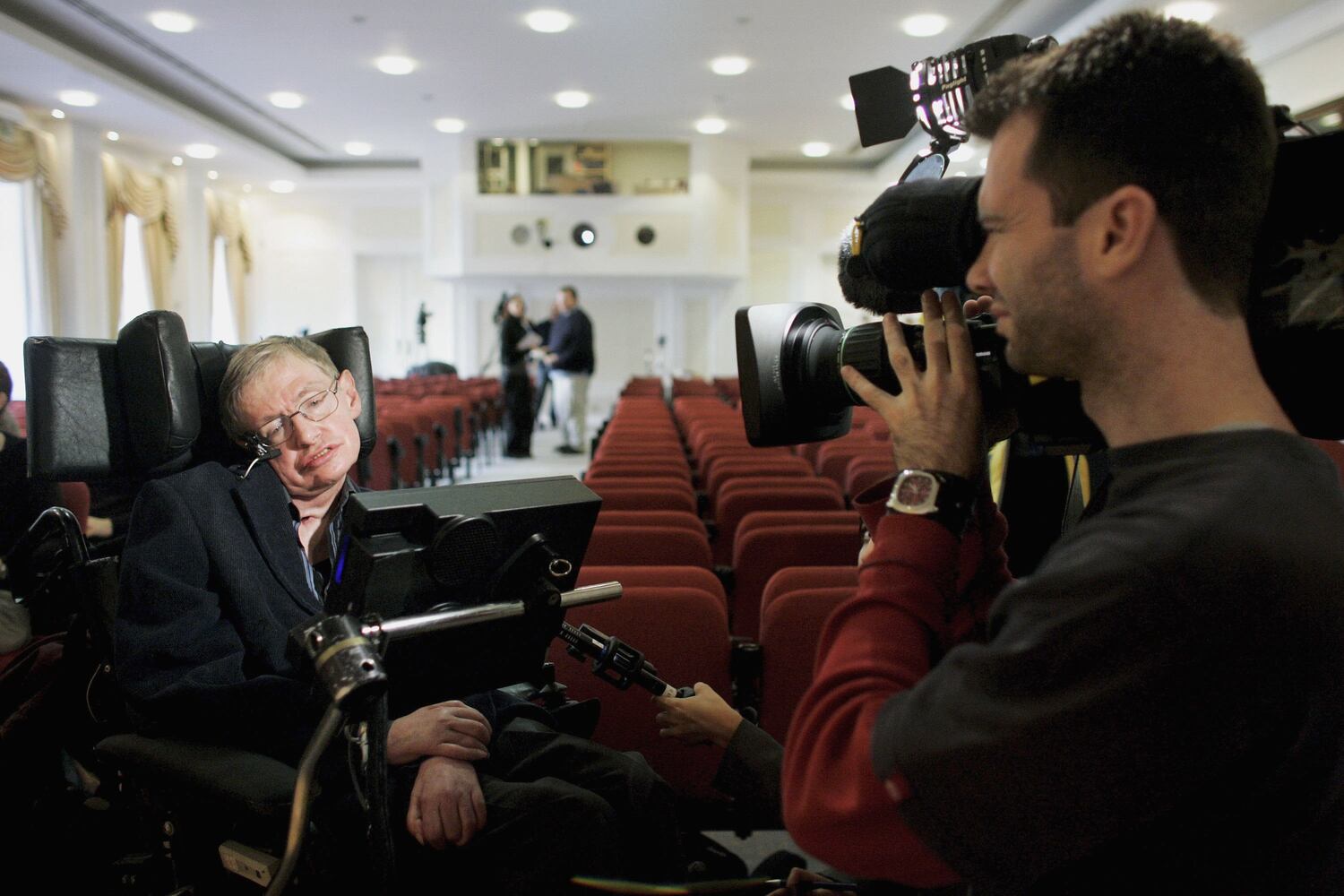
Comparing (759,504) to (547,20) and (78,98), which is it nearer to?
(547,20)

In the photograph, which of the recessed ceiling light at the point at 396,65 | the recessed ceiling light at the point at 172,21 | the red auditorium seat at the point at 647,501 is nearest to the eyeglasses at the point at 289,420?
the red auditorium seat at the point at 647,501

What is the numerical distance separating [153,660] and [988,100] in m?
1.30

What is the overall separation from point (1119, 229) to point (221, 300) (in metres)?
16.1

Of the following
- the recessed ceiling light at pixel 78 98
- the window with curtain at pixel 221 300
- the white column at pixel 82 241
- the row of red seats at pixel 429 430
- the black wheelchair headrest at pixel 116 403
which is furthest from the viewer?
the window with curtain at pixel 221 300

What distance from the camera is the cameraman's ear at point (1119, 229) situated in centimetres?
68

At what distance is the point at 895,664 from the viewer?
77 cm

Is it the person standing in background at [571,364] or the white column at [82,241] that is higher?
the white column at [82,241]

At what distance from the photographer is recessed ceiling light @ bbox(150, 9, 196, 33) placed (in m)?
8.06

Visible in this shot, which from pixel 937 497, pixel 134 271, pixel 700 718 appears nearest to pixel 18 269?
pixel 134 271

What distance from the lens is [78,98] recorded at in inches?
372

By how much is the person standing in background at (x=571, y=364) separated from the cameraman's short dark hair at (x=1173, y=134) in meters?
8.88

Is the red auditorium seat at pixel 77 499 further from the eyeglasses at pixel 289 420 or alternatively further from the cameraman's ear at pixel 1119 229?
the cameraman's ear at pixel 1119 229

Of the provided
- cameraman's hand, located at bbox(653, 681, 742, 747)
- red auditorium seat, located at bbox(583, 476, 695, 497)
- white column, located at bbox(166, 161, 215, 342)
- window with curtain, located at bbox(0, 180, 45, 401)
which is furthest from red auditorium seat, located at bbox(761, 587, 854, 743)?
white column, located at bbox(166, 161, 215, 342)

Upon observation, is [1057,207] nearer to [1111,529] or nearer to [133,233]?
[1111,529]
